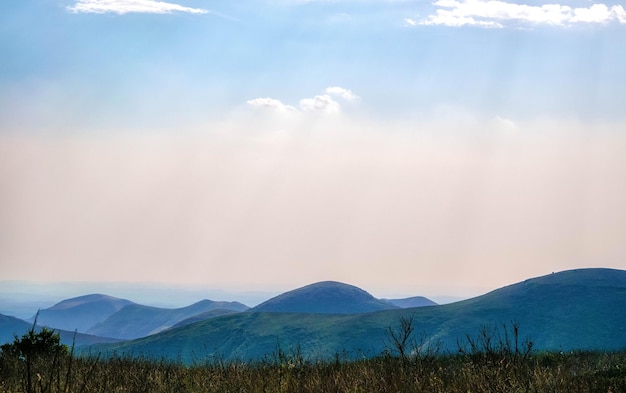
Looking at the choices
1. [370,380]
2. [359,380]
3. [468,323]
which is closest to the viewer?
[359,380]

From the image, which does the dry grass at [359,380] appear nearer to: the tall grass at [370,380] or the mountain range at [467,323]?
the tall grass at [370,380]

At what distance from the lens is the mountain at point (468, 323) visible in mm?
151000

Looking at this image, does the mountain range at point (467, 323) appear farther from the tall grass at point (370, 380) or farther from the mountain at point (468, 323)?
the tall grass at point (370, 380)

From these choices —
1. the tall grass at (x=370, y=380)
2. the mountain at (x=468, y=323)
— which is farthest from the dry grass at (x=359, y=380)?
the mountain at (x=468, y=323)

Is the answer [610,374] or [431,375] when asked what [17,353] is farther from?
[610,374]

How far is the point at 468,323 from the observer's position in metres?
158

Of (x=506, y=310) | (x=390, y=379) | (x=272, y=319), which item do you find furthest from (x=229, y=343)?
(x=390, y=379)

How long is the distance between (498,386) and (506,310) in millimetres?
159336

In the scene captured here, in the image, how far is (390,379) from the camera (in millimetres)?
14148

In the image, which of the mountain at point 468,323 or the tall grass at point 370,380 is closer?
the tall grass at point 370,380

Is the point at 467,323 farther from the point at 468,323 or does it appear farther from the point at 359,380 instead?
the point at 359,380

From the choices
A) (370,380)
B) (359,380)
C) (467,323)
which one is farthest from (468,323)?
(359,380)

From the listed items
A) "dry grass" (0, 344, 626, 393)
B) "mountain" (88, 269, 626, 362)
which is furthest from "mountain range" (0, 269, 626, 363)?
"dry grass" (0, 344, 626, 393)

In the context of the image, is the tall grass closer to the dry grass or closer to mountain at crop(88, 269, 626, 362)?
the dry grass
